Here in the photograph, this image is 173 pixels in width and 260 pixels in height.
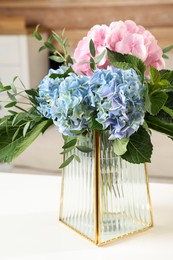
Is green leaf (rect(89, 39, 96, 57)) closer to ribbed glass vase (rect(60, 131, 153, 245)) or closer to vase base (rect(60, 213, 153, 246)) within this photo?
ribbed glass vase (rect(60, 131, 153, 245))

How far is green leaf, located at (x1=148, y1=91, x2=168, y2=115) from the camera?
Answer: 81cm

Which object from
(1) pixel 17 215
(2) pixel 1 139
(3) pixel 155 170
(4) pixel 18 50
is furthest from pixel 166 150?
(4) pixel 18 50

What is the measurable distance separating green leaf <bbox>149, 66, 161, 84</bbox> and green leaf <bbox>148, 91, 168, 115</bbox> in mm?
24

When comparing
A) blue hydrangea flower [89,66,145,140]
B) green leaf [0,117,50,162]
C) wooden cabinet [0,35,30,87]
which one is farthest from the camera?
wooden cabinet [0,35,30,87]

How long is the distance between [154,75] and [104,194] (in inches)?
10.9

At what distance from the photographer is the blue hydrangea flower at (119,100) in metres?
0.81

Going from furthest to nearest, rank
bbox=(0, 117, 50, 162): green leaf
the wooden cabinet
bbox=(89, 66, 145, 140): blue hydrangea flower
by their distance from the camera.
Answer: the wooden cabinet, bbox=(0, 117, 50, 162): green leaf, bbox=(89, 66, 145, 140): blue hydrangea flower

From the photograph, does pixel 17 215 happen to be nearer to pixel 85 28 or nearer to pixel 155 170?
pixel 155 170

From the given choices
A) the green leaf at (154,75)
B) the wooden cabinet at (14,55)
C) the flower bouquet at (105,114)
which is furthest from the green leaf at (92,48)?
the wooden cabinet at (14,55)

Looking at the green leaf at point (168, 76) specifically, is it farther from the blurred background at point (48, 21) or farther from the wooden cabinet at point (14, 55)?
the wooden cabinet at point (14, 55)

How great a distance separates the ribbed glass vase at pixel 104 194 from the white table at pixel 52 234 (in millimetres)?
25

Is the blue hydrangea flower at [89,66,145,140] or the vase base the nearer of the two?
the blue hydrangea flower at [89,66,145,140]

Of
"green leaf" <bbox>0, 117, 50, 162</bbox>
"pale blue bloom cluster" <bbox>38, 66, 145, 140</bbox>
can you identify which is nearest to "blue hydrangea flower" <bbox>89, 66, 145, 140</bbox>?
"pale blue bloom cluster" <bbox>38, 66, 145, 140</bbox>

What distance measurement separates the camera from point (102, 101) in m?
0.83
